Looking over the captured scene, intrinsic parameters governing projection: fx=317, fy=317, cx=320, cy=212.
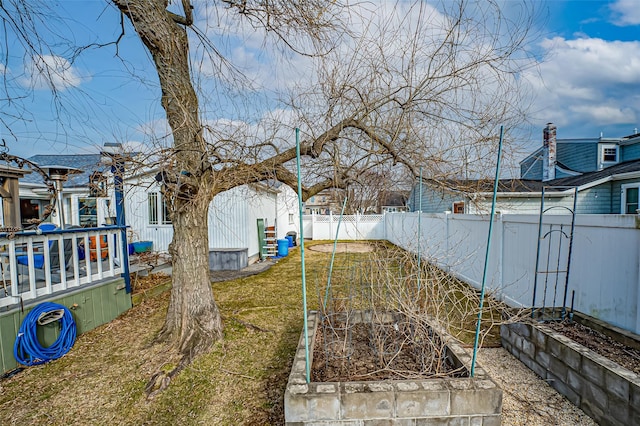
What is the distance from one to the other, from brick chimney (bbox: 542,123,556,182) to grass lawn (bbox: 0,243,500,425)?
13778 mm

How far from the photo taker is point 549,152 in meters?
13.7

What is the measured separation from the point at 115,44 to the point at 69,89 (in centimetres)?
102

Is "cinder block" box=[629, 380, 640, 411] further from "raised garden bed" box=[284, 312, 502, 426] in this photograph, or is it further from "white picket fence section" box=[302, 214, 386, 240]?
"white picket fence section" box=[302, 214, 386, 240]

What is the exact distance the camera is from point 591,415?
261cm

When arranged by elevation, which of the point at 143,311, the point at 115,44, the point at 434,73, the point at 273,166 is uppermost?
the point at 115,44

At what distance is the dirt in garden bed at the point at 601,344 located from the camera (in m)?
2.75

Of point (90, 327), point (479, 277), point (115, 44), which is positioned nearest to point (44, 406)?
point (90, 327)

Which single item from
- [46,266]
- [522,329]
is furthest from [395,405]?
[46,266]

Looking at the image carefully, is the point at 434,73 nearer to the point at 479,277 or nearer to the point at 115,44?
the point at 115,44

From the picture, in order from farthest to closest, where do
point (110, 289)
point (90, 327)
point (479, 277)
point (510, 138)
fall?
point (479, 277) → point (110, 289) → point (90, 327) → point (510, 138)

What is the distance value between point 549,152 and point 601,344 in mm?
13407

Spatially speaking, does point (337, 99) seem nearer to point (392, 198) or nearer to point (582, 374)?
point (582, 374)

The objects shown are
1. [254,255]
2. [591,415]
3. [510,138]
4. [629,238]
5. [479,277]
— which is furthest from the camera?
[254,255]

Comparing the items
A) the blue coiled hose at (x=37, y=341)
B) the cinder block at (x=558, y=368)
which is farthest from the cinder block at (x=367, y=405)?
the blue coiled hose at (x=37, y=341)
